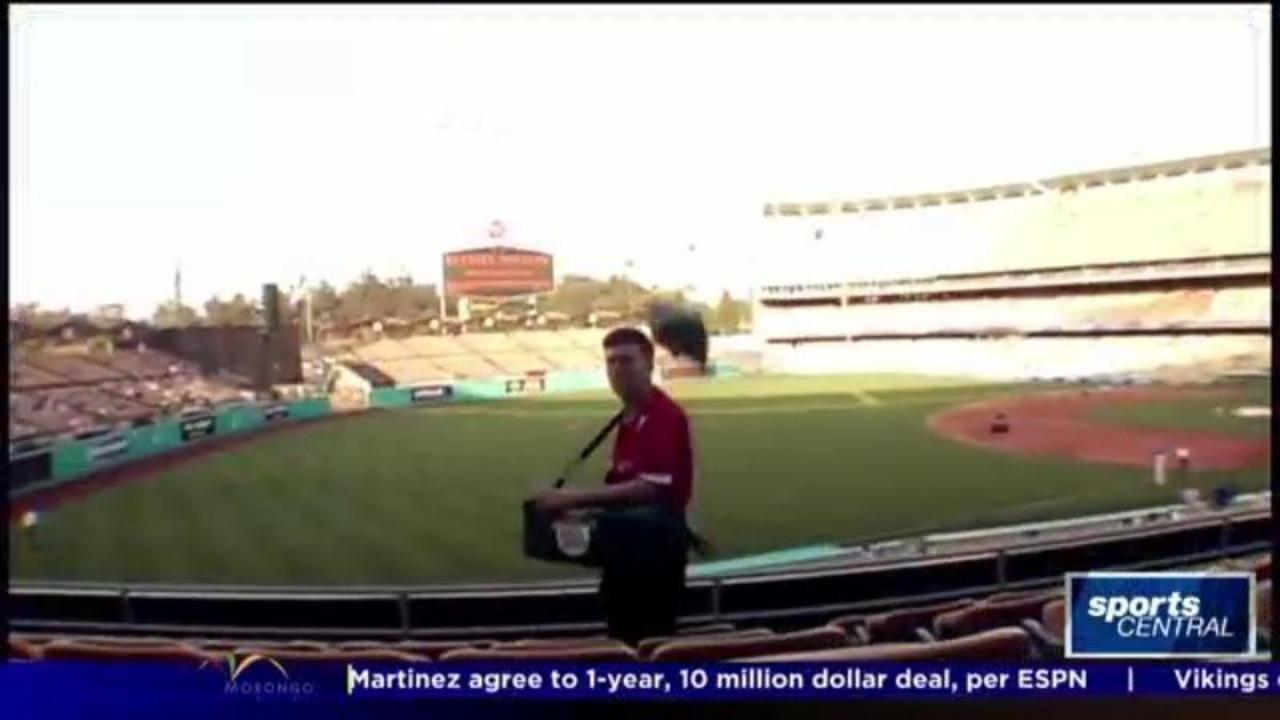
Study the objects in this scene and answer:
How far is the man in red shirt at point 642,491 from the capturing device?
7.04ft

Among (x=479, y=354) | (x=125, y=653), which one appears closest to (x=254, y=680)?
(x=125, y=653)

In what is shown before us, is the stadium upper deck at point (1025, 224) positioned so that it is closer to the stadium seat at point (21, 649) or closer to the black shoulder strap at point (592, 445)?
the black shoulder strap at point (592, 445)

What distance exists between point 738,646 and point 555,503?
0.40 meters

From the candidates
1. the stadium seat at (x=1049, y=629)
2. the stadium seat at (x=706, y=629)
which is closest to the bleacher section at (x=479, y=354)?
the stadium seat at (x=706, y=629)

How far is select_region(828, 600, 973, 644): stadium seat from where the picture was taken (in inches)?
86.0

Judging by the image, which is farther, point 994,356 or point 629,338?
point 994,356

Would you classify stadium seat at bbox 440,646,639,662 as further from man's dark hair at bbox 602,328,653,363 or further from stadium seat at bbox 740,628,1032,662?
man's dark hair at bbox 602,328,653,363

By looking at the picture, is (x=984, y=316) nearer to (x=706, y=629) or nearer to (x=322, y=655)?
(x=706, y=629)

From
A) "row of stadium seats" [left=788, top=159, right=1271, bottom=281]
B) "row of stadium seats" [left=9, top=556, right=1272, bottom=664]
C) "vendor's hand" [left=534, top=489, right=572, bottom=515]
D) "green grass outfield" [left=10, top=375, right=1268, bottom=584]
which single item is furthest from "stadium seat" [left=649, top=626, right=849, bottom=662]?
"row of stadium seats" [left=788, top=159, right=1271, bottom=281]

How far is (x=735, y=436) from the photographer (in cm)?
215

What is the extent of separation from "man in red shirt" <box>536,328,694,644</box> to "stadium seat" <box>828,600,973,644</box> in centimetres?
32

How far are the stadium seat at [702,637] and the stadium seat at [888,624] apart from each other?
14 cm

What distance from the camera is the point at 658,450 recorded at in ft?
7.07

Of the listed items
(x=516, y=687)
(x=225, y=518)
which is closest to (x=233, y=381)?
(x=225, y=518)
